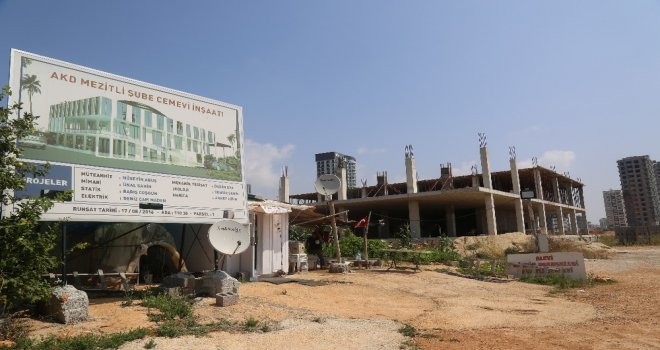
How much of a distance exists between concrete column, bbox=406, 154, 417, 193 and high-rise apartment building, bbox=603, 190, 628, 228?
138444 millimetres

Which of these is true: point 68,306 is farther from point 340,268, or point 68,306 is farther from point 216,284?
point 340,268

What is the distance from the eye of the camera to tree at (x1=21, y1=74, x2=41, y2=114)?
923cm

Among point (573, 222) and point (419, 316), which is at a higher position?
point (573, 222)

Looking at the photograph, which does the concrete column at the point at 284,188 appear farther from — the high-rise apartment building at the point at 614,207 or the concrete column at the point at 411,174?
the high-rise apartment building at the point at 614,207

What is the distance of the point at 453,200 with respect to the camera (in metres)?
36.2

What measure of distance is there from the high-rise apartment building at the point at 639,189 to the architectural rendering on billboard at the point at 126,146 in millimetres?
115944

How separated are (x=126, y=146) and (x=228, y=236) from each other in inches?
135

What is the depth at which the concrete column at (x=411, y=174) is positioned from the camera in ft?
118

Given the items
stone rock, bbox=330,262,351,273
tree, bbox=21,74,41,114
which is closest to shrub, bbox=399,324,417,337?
stone rock, bbox=330,262,351,273

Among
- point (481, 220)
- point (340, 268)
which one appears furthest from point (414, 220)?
point (340, 268)

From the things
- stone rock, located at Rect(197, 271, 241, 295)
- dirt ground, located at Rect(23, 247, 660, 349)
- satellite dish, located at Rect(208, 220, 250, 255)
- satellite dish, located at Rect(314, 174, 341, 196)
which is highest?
satellite dish, located at Rect(314, 174, 341, 196)

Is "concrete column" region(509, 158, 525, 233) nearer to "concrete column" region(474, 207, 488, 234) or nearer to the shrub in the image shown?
"concrete column" region(474, 207, 488, 234)

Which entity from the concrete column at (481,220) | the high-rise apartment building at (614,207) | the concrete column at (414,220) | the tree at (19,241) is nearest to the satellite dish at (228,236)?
the tree at (19,241)

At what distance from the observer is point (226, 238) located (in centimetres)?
1141
